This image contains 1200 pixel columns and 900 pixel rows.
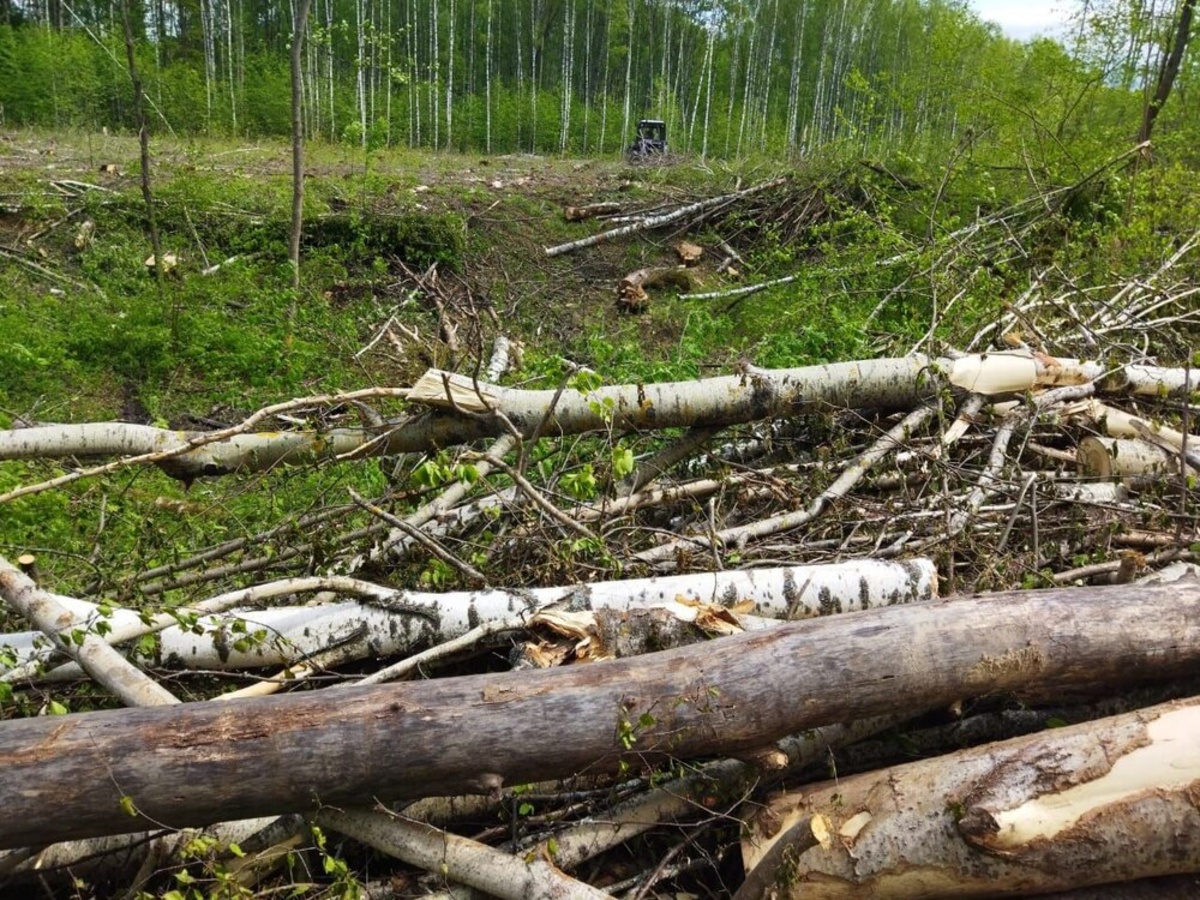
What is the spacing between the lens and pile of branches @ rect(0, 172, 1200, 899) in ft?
7.32

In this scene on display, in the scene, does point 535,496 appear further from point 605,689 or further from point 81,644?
point 81,644

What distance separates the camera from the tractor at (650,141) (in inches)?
774

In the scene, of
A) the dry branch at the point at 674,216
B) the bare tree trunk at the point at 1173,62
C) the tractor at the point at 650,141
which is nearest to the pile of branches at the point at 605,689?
the bare tree trunk at the point at 1173,62

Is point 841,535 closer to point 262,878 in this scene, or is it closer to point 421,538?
point 421,538

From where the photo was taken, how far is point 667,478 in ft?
15.0

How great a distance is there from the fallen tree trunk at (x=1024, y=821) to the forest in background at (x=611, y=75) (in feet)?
21.7

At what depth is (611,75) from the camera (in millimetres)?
36812

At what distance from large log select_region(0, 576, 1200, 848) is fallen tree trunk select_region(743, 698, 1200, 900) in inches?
9.2

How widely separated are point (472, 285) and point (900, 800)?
30.3ft

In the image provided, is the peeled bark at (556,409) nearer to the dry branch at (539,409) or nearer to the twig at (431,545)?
the dry branch at (539,409)

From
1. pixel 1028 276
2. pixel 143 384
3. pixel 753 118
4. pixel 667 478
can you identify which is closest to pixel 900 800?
pixel 667 478

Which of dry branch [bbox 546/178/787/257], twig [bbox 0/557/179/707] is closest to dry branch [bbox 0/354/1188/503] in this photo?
twig [bbox 0/557/179/707]

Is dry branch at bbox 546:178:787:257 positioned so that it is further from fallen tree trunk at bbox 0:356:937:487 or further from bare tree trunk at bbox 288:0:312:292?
fallen tree trunk at bbox 0:356:937:487

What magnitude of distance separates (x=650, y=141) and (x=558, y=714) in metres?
19.7
